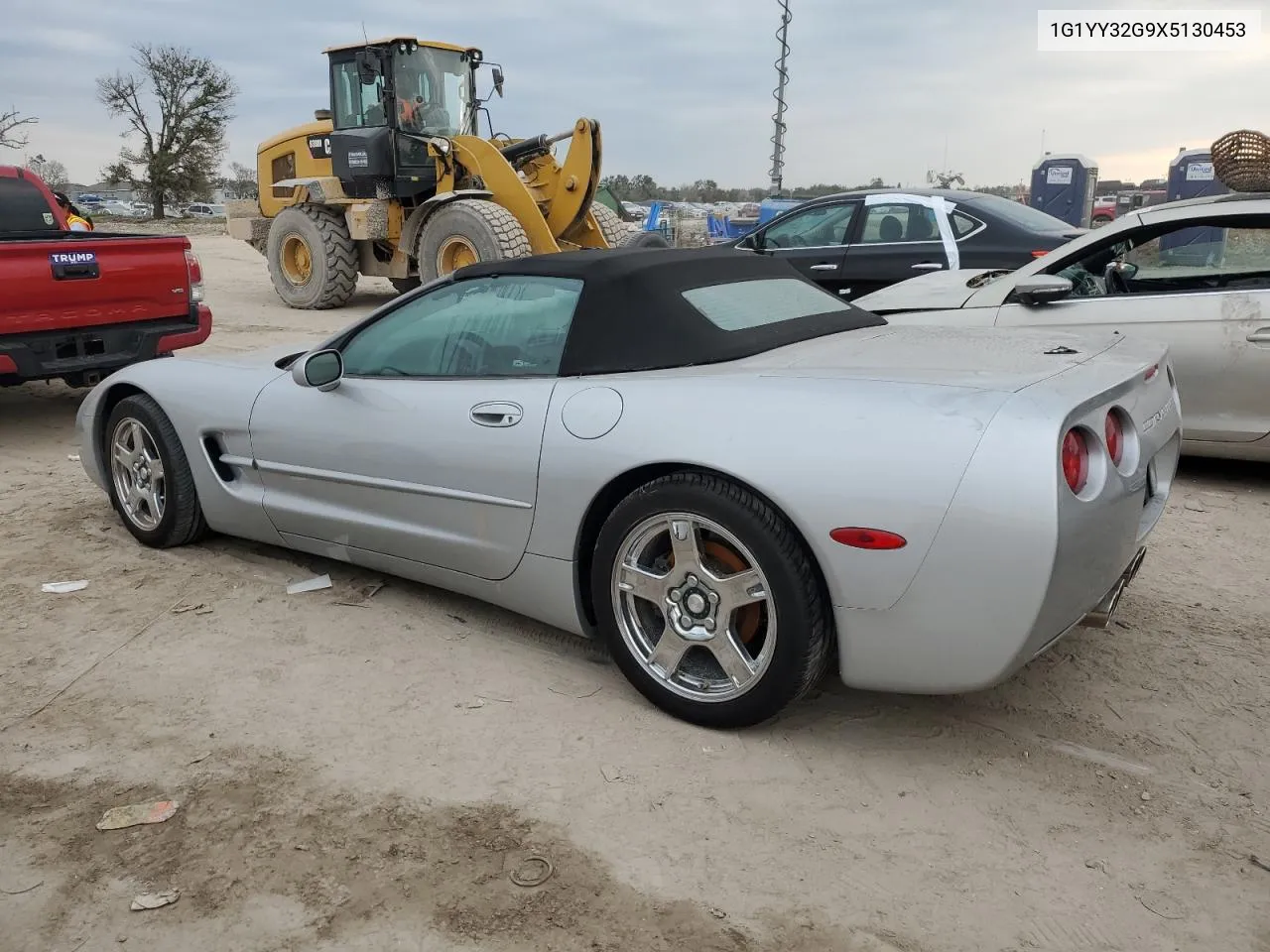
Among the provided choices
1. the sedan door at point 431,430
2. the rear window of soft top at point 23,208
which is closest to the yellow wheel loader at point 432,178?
the rear window of soft top at point 23,208

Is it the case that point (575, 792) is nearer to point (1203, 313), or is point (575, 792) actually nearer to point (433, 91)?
point (1203, 313)

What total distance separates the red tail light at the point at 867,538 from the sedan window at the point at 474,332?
115 centimetres

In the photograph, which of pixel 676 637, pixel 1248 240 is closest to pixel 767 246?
pixel 1248 240

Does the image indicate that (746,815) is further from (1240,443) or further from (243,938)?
(1240,443)

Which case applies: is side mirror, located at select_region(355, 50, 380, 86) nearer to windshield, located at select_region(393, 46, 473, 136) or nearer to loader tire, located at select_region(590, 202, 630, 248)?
windshield, located at select_region(393, 46, 473, 136)

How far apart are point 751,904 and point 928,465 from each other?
1.07 m

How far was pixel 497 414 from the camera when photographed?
3303 millimetres

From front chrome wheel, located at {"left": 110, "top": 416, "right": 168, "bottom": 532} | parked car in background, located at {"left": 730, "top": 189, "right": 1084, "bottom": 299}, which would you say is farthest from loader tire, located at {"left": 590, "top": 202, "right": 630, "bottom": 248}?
front chrome wheel, located at {"left": 110, "top": 416, "right": 168, "bottom": 532}

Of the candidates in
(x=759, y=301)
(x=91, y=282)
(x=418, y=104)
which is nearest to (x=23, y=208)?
(x=91, y=282)

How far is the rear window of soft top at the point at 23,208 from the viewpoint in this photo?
26.7ft

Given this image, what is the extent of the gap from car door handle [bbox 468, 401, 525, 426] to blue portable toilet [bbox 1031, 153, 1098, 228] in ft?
47.5

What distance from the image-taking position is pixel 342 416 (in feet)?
12.4

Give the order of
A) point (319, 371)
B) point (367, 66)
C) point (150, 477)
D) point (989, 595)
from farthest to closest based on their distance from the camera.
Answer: point (367, 66) → point (150, 477) → point (319, 371) → point (989, 595)

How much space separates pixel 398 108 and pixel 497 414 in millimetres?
9983
